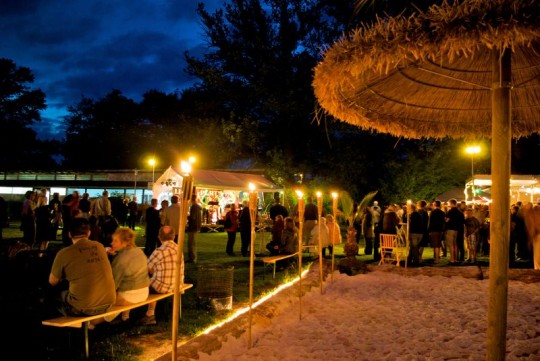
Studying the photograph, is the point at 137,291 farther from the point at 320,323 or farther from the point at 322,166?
the point at 322,166

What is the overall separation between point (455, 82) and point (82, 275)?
4566 mm

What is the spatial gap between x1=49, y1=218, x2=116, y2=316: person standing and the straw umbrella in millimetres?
2940

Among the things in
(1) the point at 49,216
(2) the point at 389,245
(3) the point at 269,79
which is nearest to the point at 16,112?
(3) the point at 269,79

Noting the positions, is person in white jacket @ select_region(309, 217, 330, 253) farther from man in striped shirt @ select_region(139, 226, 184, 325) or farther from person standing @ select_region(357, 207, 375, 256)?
man in striped shirt @ select_region(139, 226, 184, 325)

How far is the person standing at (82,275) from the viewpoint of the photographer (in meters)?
4.58

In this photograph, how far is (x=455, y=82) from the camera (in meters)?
4.78

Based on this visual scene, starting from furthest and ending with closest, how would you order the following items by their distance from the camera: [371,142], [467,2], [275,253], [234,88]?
[234,88], [371,142], [275,253], [467,2]

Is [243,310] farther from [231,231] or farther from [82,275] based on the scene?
[231,231]

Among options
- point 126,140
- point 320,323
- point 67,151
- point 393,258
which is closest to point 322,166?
point 393,258

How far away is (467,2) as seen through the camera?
8.80 ft

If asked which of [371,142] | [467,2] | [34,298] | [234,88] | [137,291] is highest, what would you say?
[234,88]

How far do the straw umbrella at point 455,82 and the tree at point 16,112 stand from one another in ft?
142

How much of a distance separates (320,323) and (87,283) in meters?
3.08

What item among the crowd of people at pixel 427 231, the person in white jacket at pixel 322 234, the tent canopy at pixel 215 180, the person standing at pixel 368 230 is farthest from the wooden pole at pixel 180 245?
the tent canopy at pixel 215 180
